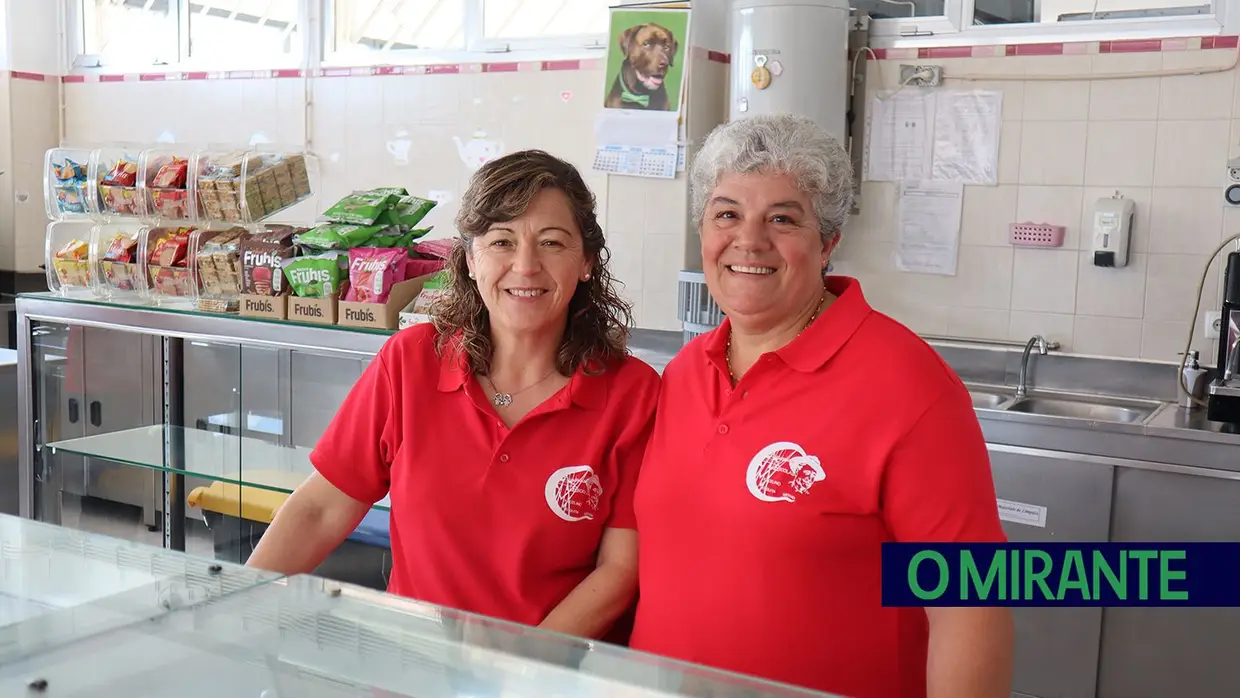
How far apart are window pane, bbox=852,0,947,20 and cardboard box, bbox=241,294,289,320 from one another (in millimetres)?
2393

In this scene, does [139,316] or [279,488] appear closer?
[279,488]

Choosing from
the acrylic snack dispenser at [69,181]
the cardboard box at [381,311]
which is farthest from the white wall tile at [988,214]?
the acrylic snack dispenser at [69,181]

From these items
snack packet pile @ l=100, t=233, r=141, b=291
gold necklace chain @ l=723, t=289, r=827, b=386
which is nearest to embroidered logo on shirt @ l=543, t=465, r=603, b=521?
gold necklace chain @ l=723, t=289, r=827, b=386

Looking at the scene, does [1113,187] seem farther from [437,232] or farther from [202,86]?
[202,86]

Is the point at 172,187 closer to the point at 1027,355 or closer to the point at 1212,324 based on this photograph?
the point at 1027,355

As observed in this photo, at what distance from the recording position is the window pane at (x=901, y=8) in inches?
160

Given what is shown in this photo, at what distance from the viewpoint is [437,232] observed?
5105mm

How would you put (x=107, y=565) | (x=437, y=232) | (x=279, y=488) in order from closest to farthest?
(x=107, y=565), (x=279, y=488), (x=437, y=232)

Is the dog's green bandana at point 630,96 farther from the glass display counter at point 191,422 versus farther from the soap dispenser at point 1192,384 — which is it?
the soap dispenser at point 1192,384

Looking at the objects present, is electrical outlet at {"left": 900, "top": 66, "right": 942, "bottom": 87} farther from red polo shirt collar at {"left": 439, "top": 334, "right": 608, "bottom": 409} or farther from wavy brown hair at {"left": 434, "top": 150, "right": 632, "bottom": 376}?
red polo shirt collar at {"left": 439, "top": 334, "right": 608, "bottom": 409}

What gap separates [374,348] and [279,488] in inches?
16.5

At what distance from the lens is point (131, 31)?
6.23 meters

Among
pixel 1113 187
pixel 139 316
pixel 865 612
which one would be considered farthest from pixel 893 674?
pixel 1113 187

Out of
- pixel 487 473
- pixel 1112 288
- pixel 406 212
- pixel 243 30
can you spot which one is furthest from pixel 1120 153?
pixel 243 30
